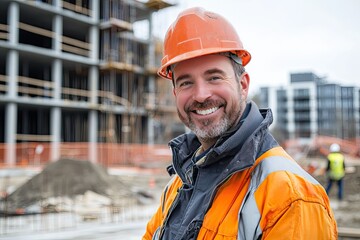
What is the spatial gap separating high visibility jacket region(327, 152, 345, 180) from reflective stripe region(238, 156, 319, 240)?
1085 centimetres

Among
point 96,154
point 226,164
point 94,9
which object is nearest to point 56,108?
point 96,154

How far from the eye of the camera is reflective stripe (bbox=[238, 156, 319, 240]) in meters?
1.40

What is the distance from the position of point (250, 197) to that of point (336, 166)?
1099 centimetres

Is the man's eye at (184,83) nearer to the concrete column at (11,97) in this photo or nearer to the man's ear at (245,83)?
the man's ear at (245,83)

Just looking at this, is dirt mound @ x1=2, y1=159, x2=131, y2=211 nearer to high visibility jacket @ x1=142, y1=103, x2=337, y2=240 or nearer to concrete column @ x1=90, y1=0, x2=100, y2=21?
high visibility jacket @ x1=142, y1=103, x2=337, y2=240

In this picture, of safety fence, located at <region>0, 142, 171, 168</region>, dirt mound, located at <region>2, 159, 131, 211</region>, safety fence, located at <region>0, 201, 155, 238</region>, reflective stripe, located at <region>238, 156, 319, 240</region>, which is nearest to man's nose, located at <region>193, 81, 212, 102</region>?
reflective stripe, located at <region>238, 156, 319, 240</region>

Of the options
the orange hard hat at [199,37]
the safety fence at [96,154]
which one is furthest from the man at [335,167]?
the safety fence at [96,154]

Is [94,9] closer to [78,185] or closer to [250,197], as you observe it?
[78,185]

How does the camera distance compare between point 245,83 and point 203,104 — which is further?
point 245,83

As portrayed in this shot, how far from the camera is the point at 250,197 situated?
4.79 feet

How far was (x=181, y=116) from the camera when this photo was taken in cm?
191

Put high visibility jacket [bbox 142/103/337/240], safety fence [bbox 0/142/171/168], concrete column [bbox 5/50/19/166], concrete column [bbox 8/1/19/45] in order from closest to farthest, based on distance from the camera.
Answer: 1. high visibility jacket [bbox 142/103/337/240]
2. safety fence [bbox 0/142/171/168]
3. concrete column [bbox 5/50/19/166]
4. concrete column [bbox 8/1/19/45]

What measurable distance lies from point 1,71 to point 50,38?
4.07 meters

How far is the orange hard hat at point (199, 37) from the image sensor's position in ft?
5.77
